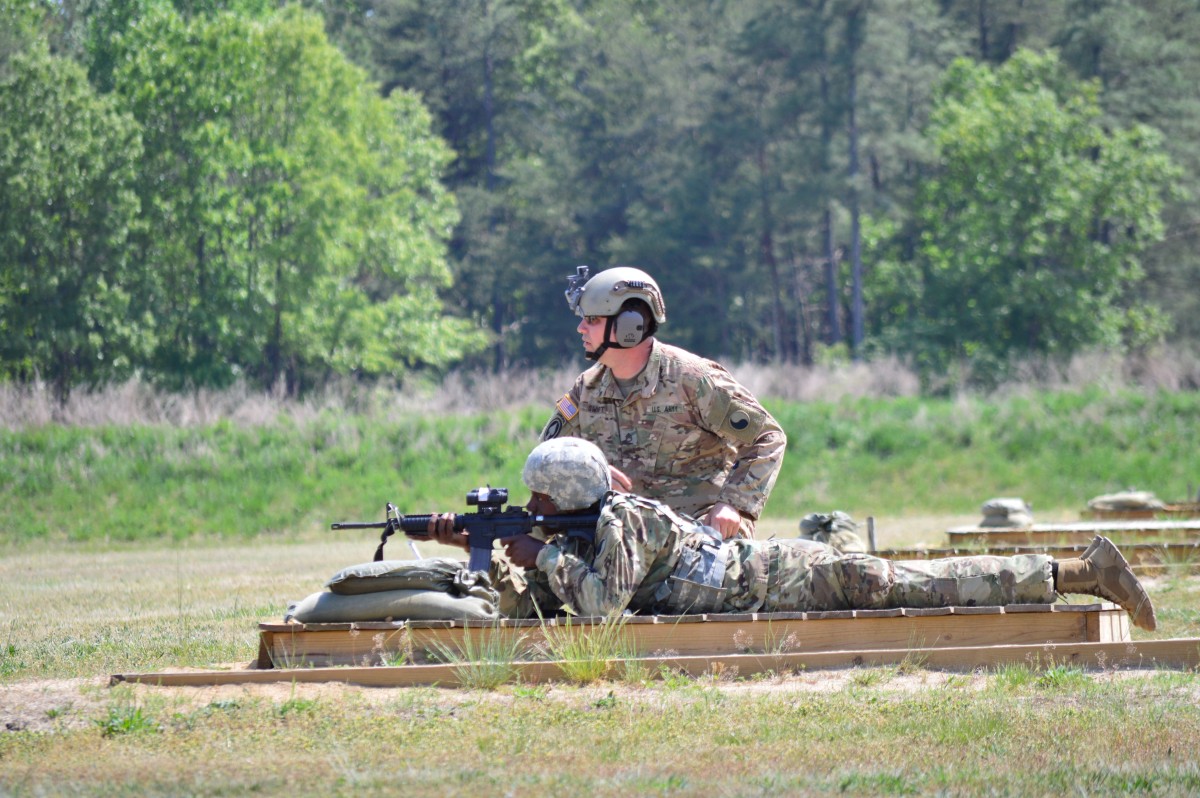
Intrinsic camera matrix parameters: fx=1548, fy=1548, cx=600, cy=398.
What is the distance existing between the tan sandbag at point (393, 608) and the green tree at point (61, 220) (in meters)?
31.2

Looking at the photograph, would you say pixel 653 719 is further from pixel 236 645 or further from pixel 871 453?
pixel 871 453

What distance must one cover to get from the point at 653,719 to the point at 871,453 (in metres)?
21.0

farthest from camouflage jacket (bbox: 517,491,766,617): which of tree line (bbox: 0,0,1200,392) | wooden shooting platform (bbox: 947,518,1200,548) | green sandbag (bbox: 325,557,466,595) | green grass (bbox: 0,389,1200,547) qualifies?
tree line (bbox: 0,0,1200,392)

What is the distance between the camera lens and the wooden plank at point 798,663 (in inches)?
303

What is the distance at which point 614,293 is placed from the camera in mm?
9805

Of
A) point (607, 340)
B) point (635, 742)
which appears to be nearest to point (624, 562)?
point (635, 742)

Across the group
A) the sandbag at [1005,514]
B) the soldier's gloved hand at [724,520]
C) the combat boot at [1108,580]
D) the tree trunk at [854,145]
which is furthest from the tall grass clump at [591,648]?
the tree trunk at [854,145]

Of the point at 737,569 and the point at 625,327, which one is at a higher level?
the point at 625,327

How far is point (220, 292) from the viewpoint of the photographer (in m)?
41.5

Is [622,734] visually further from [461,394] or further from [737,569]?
[461,394]

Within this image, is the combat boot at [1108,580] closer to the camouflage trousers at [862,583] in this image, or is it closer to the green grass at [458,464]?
the camouflage trousers at [862,583]

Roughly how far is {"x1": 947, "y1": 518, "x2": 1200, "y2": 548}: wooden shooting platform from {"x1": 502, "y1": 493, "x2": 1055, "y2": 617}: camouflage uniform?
6.05 metres

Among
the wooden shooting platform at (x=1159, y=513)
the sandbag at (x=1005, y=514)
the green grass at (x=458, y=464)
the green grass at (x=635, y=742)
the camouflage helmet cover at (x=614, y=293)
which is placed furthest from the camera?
the green grass at (x=458, y=464)

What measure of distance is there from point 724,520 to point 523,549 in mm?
1424
